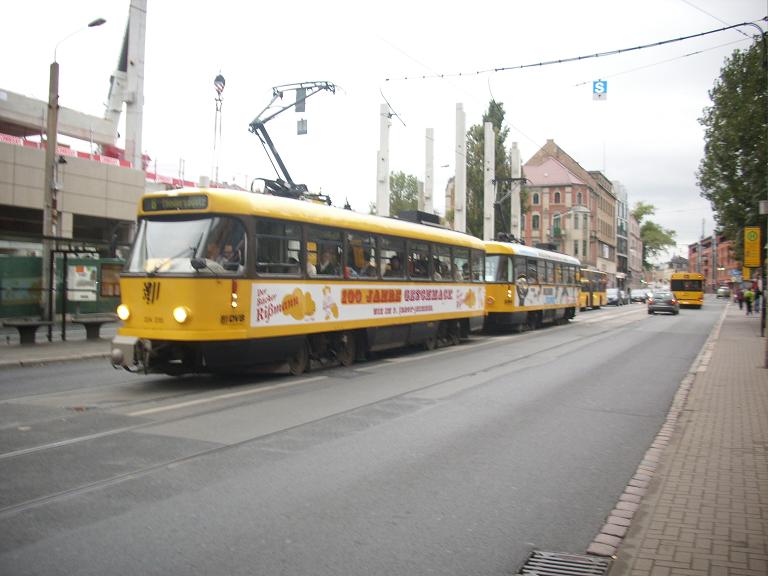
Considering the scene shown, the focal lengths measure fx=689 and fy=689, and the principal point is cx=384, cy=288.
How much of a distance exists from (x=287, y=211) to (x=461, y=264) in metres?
8.58

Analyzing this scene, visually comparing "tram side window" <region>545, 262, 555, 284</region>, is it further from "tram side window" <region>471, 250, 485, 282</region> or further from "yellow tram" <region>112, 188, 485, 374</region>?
"yellow tram" <region>112, 188, 485, 374</region>

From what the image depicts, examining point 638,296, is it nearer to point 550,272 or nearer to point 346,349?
point 550,272

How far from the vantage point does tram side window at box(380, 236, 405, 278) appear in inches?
579

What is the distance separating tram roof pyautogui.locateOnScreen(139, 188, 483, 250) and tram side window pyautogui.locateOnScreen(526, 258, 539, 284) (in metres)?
9.71

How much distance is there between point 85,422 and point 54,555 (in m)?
3.85

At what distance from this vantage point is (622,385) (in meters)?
11.8

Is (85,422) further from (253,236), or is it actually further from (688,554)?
(688,554)

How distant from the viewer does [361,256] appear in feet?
45.2

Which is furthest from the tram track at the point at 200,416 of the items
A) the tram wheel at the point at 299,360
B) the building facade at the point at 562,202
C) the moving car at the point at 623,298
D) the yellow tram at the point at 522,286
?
the building facade at the point at 562,202

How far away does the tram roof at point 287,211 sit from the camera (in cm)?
1018

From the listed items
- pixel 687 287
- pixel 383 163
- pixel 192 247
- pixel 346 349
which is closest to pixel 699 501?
pixel 192 247

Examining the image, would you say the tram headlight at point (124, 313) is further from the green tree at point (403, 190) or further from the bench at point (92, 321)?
the green tree at point (403, 190)

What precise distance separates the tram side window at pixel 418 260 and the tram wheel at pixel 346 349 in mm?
2889

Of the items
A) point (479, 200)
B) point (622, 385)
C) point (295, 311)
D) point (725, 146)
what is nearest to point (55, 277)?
point (295, 311)
